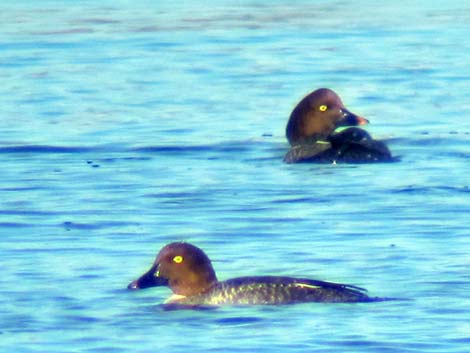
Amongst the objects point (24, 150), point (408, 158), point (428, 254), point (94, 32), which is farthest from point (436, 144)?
point (94, 32)

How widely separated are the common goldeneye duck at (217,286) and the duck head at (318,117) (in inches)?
278

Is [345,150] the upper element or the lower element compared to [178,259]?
lower

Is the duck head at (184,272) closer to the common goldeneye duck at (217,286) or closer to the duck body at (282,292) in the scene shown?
the common goldeneye duck at (217,286)

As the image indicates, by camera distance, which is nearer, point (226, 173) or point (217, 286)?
point (217, 286)

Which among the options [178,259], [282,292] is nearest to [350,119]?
[178,259]

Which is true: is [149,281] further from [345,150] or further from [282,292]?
[345,150]

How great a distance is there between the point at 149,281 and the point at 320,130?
7612 mm

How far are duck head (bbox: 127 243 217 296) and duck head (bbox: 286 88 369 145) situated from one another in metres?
7.12

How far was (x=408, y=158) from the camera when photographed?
1919cm

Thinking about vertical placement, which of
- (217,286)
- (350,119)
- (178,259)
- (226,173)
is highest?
(178,259)

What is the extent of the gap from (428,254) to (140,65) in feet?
42.7

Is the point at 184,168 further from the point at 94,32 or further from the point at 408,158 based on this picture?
the point at 94,32

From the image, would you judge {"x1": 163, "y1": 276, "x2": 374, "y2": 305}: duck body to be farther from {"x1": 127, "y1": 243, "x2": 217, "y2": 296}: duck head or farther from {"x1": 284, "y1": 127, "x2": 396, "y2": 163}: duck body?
{"x1": 284, "y1": 127, "x2": 396, "y2": 163}: duck body

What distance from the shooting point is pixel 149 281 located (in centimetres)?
1305
